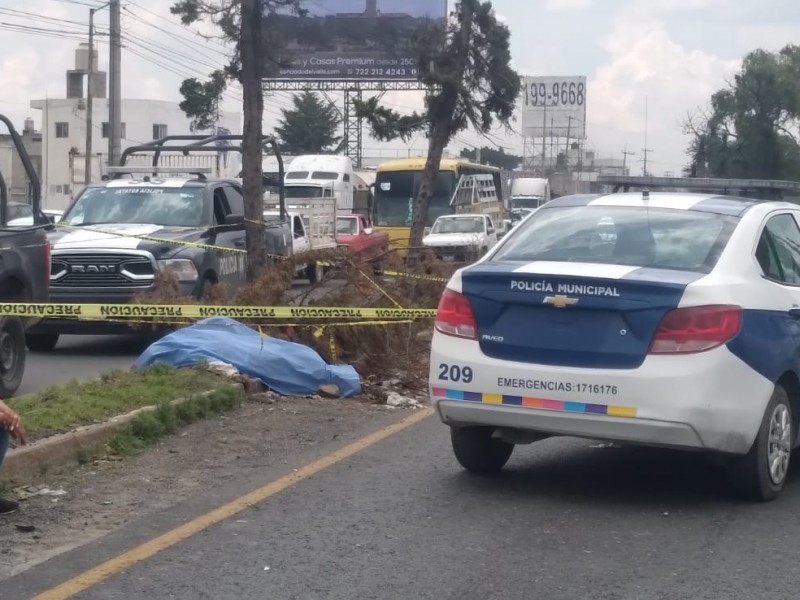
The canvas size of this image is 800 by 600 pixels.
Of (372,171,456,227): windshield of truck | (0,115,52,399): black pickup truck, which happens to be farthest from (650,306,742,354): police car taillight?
(372,171,456,227): windshield of truck

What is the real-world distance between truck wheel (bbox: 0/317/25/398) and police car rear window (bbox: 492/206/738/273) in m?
4.85

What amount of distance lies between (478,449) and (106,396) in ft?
9.46

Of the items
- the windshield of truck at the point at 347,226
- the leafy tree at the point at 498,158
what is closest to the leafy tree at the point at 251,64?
the windshield of truck at the point at 347,226

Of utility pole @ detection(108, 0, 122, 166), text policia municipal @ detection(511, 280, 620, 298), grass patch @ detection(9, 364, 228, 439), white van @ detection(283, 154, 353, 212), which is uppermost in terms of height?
utility pole @ detection(108, 0, 122, 166)

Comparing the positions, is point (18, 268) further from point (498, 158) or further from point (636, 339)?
point (498, 158)

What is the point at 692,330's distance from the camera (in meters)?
6.38

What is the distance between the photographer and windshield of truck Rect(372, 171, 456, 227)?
3850cm

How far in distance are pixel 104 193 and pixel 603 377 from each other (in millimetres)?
10274

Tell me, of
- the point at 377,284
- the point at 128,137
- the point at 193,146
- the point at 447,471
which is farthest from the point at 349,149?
the point at 447,471

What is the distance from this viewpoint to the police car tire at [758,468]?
21.8ft

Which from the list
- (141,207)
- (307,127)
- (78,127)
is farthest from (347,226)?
(307,127)

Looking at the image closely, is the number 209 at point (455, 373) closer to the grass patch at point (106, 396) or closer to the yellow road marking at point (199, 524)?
the yellow road marking at point (199, 524)

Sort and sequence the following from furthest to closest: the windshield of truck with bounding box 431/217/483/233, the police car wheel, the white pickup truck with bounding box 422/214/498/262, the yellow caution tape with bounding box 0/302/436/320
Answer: the windshield of truck with bounding box 431/217/483/233 → the white pickup truck with bounding box 422/214/498/262 → the yellow caution tape with bounding box 0/302/436/320 → the police car wheel

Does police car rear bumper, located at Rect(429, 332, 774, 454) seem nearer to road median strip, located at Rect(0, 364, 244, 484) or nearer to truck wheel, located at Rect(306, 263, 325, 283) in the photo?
road median strip, located at Rect(0, 364, 244, 484)
